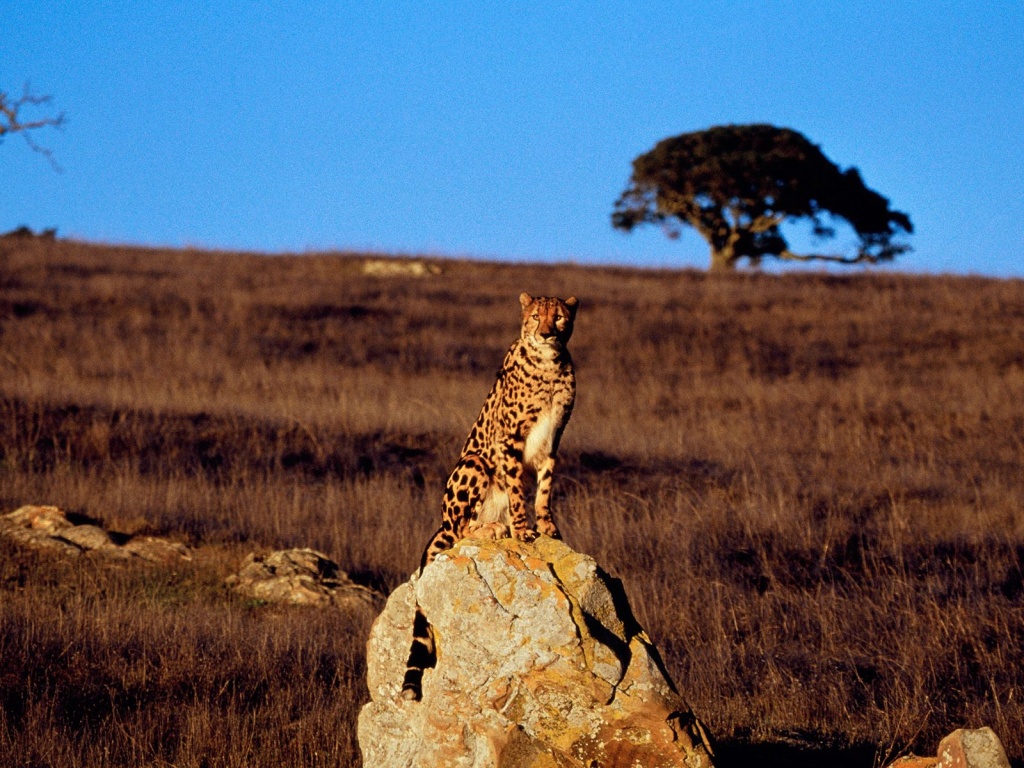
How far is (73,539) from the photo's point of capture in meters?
8.77

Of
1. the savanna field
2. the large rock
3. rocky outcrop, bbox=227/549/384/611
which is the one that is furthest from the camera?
rocky outcrop, bbox=227/549/384/611

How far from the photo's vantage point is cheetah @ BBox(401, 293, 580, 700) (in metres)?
4.40

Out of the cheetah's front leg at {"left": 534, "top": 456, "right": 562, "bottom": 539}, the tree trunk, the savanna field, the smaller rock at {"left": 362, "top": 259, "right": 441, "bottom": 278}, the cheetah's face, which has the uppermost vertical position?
the tree trunk

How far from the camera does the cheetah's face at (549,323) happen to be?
444 centimetres

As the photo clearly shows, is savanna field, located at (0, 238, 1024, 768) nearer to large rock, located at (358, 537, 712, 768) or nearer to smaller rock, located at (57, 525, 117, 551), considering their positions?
smaller rock, located at (57, 525, 117, 551)

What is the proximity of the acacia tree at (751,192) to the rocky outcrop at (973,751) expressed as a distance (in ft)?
115

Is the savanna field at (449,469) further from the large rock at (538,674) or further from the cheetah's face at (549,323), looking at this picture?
the cheetah's face at (549,323)

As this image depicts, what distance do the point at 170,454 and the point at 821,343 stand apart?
12868 millimetres

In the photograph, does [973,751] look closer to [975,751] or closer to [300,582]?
[975,751]

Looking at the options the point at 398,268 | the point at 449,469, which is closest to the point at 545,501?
the point at 449,469

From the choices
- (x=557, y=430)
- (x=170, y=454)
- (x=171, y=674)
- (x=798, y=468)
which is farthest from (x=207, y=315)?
(x=557, y=430)

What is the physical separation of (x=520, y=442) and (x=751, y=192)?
35.5m

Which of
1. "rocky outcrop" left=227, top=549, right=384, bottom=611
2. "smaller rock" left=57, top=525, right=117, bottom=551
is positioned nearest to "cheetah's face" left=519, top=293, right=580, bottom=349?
"rocky outcrop" left=227, top=549, right=384, bottom=611

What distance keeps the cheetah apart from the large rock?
1.23 feet
